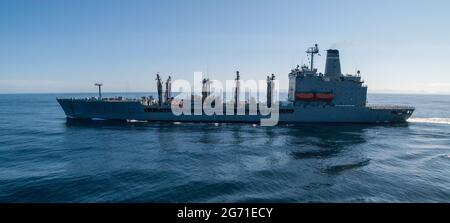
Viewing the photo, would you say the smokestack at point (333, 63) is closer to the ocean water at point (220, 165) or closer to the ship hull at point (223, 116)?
the ship hull at point (223, 116)

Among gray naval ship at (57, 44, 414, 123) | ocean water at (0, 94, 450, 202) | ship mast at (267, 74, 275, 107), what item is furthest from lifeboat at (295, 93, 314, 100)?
ocean water at (0, 94, 450, 202)

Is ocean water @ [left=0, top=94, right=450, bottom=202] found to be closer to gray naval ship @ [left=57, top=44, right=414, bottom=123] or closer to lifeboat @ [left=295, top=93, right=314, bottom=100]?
Result: gray naval ship @ [left=57, top=44, right=414, bottom=123]

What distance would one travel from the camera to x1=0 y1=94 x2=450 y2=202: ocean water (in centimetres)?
2395

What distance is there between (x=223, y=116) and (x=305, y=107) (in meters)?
18.4

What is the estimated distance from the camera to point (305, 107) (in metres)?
Answer: 65.9

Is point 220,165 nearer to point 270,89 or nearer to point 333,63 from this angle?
point 270,89

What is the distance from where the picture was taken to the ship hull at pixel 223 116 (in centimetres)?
6506

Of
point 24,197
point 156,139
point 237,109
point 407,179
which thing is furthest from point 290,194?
point 237,109

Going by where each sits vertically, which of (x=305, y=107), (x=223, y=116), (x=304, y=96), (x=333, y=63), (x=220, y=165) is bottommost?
(x=220, y=165)

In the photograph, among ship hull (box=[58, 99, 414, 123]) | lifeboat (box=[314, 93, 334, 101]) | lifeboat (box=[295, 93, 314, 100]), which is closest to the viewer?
ship hull (box=[58, 99, 414, 123])

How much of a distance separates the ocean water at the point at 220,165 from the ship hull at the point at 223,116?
946cm

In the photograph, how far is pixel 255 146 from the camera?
141ft

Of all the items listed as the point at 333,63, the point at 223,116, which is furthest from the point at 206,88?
the point at 333,63
